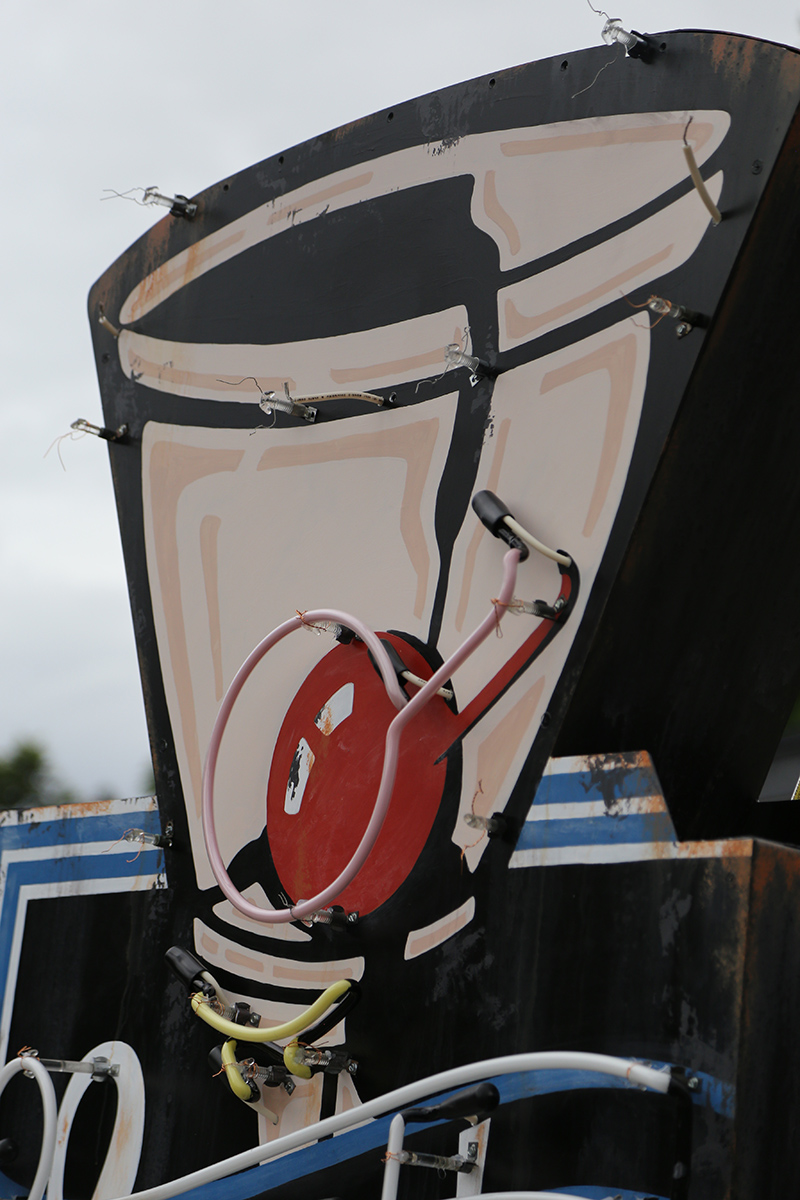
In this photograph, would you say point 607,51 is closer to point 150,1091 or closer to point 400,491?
point 400,491

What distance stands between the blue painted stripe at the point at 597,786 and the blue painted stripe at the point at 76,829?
1.61m

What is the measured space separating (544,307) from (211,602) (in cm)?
154

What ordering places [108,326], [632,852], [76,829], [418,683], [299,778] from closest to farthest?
1. [632,852]
2. [418,683]
3. [299,778]
4. [76,829]
5. [108,326]

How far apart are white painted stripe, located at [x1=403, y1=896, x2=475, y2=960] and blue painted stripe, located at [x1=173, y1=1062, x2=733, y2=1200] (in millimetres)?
367

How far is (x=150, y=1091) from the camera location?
3.52 m

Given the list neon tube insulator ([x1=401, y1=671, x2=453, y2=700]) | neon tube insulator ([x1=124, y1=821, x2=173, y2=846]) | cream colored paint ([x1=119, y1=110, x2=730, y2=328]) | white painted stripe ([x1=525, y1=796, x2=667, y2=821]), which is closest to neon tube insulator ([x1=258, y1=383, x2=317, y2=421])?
cream colored paint ([x1=119, y1=110, x2=730, y2=328])

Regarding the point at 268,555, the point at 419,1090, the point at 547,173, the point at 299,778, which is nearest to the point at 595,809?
the point at 419,1090

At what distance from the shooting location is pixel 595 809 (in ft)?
8.97

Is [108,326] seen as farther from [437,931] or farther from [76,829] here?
[437,931]

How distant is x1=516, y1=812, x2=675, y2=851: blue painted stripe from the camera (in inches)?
102

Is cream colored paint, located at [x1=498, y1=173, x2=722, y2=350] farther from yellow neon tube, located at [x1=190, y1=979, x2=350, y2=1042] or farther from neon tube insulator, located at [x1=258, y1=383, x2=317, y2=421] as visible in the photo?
yellow neon tube, located at [x1=190, y1=979, x2=350, y2=1042]

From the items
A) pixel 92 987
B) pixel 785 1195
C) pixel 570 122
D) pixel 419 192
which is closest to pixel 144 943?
pixel 92 987

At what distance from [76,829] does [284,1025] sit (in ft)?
4.56

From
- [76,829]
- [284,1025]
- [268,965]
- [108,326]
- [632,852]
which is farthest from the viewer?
[108,326]
